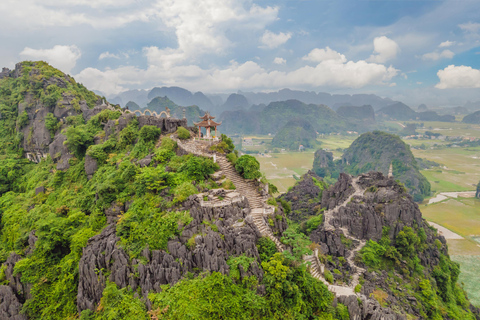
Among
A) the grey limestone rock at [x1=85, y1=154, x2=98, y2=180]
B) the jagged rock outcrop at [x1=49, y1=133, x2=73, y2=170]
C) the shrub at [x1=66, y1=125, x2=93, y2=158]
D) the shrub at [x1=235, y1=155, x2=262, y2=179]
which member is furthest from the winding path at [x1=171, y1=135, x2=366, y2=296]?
the jagged rock outcrop at [x1=49, y1=133, x2=73, y2=170]

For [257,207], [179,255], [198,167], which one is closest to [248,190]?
[257,207]

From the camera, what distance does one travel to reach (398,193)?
37.3 m

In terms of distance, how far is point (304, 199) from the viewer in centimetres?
5481

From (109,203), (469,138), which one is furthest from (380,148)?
(469,138)

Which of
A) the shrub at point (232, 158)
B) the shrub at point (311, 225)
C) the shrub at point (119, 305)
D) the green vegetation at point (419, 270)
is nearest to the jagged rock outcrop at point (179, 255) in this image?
the shrub at point (119, 305)

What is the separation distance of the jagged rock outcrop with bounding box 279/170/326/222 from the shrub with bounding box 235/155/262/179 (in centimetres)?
2683

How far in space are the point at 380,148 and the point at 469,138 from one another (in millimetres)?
140116

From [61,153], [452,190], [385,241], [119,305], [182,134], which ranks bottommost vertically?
[452,190]

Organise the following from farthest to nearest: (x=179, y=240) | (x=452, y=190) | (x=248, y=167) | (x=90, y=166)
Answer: (x=452, y=190)
(x=90, y=166)
(x=248, y=167)
(x=179, y=240)

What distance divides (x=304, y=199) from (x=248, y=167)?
1425 inches

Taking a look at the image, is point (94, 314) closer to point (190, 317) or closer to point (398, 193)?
point (190, 317)

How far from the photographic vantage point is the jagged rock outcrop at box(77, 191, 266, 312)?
14297 mm

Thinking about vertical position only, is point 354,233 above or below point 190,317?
below

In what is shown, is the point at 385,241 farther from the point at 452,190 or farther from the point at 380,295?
the point at 452,190
